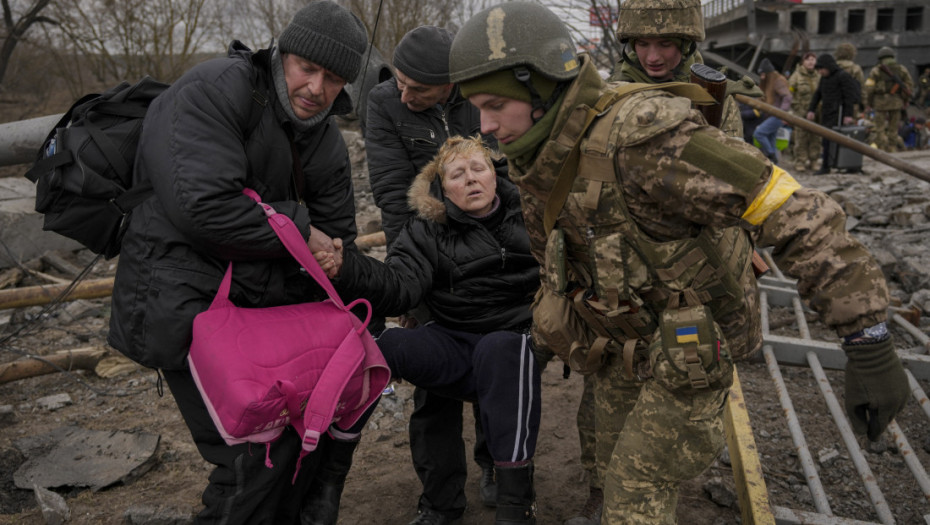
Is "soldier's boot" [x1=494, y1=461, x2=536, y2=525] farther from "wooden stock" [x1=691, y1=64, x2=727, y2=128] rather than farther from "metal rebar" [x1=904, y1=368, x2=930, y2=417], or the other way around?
"metal rebar" [x1=904, y1=368, x2=930, y2=417]

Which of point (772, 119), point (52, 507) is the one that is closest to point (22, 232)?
point (52, 507)

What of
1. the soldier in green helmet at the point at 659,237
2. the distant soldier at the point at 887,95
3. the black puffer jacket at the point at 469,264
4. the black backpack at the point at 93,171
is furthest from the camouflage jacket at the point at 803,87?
the black backpack at the point at 93,171

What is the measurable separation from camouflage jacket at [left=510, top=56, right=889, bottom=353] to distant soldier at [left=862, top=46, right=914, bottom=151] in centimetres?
1416

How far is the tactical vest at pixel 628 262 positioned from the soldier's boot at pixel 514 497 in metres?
0.64

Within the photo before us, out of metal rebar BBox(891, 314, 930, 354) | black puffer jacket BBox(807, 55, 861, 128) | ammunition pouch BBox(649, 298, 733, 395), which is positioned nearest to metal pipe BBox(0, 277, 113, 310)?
ammunition pouch BBox(649, 298, 733, 395)

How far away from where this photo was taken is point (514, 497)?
2.80m

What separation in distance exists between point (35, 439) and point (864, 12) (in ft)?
104

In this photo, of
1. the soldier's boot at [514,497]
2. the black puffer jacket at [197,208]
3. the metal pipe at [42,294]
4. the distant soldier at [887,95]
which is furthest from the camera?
the distant soldier at [887,95]

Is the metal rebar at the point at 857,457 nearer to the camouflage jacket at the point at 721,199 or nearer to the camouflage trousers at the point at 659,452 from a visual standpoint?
the camouflage trousers at the point at 659,452

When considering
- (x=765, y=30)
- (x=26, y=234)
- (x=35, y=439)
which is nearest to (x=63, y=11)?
(x=26, y=234)

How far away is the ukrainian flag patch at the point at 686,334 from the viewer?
2213 mm

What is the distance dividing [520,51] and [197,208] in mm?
1022

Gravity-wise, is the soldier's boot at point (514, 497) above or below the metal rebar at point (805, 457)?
above

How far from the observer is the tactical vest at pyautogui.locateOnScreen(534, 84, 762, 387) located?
212 cm
